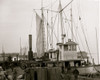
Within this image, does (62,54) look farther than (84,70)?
Yes

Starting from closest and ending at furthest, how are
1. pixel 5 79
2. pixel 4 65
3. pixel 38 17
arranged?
pixel 5 79, pixel 4 65, pixel 38 17

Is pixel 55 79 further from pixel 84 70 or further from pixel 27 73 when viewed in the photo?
pixel 84 70

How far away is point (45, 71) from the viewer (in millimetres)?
6605

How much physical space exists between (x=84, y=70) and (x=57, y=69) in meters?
12.0

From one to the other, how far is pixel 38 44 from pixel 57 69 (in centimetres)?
3222

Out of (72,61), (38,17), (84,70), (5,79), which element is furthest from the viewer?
(38,17)

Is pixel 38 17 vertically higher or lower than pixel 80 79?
higher

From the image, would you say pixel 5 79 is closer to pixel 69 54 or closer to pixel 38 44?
pixel 69 54

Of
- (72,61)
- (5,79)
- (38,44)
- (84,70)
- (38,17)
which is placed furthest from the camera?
(38,17)

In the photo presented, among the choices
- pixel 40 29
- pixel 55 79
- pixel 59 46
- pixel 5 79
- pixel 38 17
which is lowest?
pixel 5 79

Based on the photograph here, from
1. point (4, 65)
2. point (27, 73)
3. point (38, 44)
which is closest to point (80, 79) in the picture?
point (27, 73)

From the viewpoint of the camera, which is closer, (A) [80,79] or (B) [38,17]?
(A) [80,79]

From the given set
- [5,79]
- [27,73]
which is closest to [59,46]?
[5,79]

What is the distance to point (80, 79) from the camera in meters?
10.5
